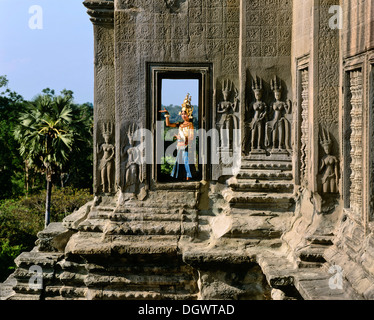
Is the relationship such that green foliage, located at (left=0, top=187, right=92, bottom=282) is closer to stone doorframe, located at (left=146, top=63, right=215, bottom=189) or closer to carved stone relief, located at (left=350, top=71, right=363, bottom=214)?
stone doorframe, located at (left=146, top=63, right=215, bottom=189)

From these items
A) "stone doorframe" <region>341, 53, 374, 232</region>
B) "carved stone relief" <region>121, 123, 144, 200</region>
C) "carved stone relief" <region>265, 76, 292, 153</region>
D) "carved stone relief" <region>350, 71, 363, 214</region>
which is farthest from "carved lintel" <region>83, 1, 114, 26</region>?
"carved stone relief" <region>350, 71, 363, 214</region>

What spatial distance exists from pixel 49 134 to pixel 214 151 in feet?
35.6

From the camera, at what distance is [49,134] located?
19875mm

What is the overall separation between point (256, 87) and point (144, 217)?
2731 mm

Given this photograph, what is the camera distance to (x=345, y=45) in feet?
25.1

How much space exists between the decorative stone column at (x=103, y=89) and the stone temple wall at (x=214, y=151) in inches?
0.7

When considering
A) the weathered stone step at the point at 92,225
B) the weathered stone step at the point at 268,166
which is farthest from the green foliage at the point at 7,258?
the weathered stone step at the point at 268,166

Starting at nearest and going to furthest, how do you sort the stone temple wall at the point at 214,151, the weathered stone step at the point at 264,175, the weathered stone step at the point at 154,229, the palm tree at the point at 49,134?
the stone temple wall at the point at 214,151, the weathered stone step at the point at 264,175, the weathered stone step at the point at 154,229, the palm tree at the point at 49,134

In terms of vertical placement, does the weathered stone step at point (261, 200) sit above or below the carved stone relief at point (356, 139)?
below

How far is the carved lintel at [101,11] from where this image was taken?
1078 centimetres

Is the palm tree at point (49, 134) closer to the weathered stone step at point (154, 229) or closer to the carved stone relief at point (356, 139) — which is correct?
the weathered stone step at point (154, 229)

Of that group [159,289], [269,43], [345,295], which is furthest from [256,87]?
[345,295]

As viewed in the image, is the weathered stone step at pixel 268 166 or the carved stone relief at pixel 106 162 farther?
the carved stone relief at pixel 106 162

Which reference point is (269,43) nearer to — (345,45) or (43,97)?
(345,45)
